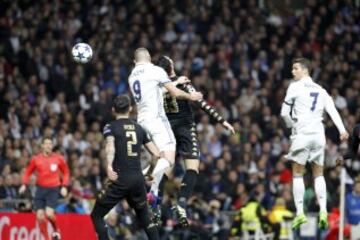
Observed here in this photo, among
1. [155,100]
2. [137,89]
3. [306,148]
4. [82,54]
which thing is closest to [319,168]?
[306,148]

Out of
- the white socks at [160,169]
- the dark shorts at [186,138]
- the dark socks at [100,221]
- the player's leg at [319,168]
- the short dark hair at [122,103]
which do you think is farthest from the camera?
the dark shorts at [186,138]

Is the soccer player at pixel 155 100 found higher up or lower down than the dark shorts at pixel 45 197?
higher up

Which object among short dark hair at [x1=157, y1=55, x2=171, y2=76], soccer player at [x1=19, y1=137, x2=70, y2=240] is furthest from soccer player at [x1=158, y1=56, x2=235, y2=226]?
soccer player at [x1=19, y1=137, x2=70, y2=240]

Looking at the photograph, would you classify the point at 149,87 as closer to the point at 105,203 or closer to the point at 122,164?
the point at 122,164

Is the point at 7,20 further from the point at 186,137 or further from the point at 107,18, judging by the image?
the point at 186,137

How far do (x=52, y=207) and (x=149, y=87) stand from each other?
4789 mm

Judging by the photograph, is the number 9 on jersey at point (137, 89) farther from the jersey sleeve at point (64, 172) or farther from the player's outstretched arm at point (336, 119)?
the jersey sleeve at point (64, 172)

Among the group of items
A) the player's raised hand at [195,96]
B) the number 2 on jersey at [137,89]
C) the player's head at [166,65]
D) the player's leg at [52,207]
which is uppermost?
the player's head at [166,65]

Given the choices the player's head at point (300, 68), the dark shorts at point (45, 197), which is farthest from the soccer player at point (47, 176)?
the player's head at point (300, 68)

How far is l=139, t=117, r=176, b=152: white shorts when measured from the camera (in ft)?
61.5

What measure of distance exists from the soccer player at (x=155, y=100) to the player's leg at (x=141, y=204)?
4.14ft

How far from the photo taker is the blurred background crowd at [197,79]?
26.4m

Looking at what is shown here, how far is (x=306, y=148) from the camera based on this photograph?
19.2 metres

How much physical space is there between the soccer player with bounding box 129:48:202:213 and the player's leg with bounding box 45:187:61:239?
3.76 metres
